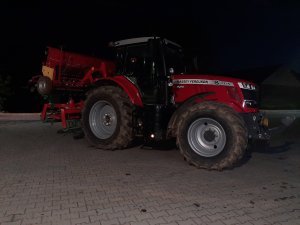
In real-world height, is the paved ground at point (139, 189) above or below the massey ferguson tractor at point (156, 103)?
below

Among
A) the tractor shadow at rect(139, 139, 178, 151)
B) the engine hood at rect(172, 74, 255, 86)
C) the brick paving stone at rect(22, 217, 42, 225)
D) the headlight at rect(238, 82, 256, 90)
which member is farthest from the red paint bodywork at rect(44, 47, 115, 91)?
the brick paving stone at rect(22, 217, 42, 225)

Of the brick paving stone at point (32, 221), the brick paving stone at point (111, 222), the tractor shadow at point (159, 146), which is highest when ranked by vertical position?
the tractor shadow at point (159, 146)

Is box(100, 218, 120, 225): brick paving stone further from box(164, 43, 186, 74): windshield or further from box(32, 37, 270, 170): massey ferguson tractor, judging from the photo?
box(164, 43, 186, 74): windshield

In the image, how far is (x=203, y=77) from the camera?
7309 millimetres

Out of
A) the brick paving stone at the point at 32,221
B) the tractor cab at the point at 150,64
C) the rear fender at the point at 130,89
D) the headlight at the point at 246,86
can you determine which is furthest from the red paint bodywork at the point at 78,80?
the brick paving stone at the point at 32,221

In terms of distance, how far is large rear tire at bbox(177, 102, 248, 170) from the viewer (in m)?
6.36

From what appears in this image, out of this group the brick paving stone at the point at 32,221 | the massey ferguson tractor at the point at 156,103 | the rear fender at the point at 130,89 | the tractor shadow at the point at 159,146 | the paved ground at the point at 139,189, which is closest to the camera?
the brick paving stone at the point at 32,221

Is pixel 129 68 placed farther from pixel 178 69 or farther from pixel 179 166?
pixel 179 166

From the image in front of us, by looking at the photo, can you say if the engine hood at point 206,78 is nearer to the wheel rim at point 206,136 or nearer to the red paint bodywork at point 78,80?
the red paint bodywork at point 78,80

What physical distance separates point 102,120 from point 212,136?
10.2 ft

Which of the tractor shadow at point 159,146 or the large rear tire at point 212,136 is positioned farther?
the tractor shadow at point 159,146

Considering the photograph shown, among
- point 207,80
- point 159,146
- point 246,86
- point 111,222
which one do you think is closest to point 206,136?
point 207,80

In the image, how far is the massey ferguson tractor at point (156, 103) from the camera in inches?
263

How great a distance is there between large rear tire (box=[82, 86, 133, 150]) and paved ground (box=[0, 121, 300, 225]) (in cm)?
30
